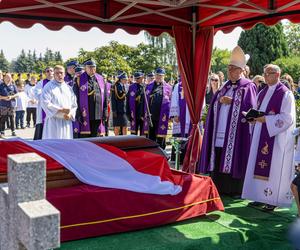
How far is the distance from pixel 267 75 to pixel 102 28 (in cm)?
265

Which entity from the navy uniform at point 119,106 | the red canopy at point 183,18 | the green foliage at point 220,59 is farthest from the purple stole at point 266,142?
the green foliage at point 220,59

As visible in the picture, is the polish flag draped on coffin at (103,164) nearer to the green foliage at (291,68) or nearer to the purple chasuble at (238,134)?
the purple chasuble at (238,134)

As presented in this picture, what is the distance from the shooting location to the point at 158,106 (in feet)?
29.7

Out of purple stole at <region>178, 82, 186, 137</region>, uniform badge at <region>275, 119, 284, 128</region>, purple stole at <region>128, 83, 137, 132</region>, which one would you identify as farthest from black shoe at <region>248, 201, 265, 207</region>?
purple stole at <region>128, 83, 137, 132</region>

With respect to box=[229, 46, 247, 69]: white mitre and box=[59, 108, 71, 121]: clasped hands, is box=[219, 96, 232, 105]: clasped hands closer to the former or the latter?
box=[229, 46, 247, 69]: white mitre

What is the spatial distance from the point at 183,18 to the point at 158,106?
9.15ft

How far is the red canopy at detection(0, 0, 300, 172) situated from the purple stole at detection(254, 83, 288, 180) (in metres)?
1.16

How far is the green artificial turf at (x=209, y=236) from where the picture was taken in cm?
378

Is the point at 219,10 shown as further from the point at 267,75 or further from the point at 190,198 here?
the point at 190,198

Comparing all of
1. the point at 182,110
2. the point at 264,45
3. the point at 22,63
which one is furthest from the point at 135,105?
the point at 22,63

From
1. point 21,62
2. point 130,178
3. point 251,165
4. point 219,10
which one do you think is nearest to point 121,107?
point 219,10

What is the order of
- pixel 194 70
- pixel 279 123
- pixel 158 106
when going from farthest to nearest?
pixel 158 106
pixel 194 70
pixel 279 123

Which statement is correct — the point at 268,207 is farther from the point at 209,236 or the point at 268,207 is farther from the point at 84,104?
the point at 84,104

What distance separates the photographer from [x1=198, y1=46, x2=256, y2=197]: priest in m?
5.49
